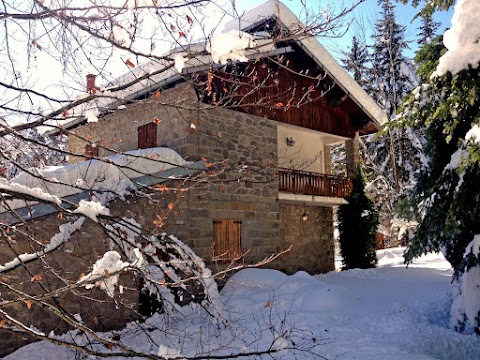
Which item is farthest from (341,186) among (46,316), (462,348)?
(46,316)

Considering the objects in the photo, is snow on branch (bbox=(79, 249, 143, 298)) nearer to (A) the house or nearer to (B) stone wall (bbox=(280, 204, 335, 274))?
(A) the house

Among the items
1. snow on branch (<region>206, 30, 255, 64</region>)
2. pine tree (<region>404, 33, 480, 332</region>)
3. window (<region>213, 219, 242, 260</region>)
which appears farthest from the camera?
window (<region>213, 219, 242, 260</region>)

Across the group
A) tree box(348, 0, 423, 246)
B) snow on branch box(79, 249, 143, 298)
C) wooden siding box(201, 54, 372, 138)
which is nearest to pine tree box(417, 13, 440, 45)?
tree box(348, 0, 423, 246)

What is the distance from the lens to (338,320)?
7656 millimetres

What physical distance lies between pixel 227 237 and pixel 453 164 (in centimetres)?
552

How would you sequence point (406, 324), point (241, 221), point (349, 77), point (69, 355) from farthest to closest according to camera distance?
point (349, 77) → point (241, 221) → point (406, 324) → point (69, 355)

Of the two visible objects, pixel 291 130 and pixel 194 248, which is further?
pixel 291 130

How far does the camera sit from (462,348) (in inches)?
258

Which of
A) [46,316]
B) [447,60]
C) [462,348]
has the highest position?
[447,60]

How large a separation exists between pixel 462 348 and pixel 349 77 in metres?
8.87

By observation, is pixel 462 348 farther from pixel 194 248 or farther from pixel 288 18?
pixel 288 18

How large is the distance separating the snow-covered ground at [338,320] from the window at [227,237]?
614 millimetres

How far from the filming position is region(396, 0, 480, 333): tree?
5621mm

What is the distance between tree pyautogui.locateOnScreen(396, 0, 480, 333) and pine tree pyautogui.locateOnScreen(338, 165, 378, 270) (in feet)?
21.4
